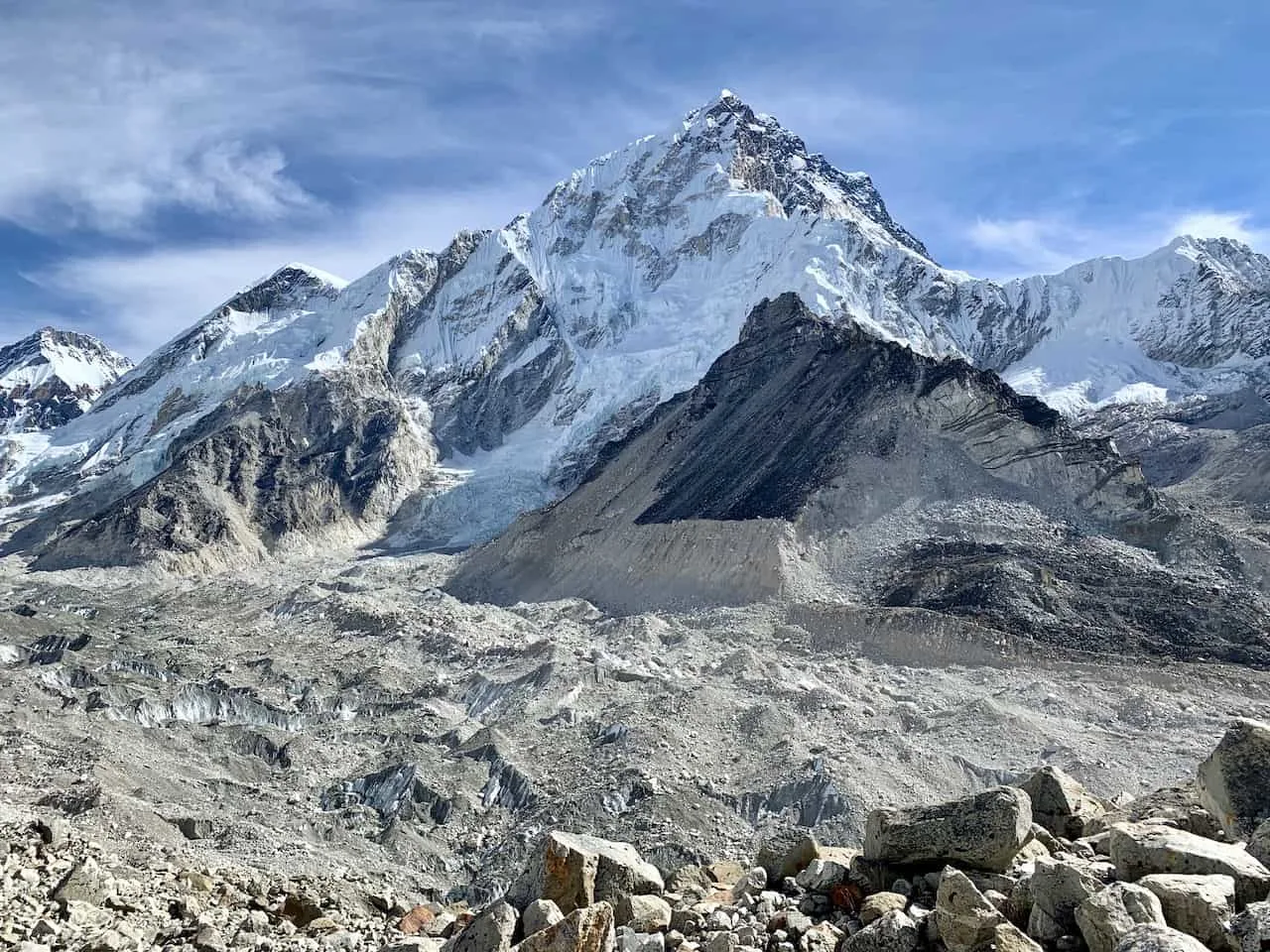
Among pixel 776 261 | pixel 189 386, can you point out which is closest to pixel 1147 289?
pixel 776 261

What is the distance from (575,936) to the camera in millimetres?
7441

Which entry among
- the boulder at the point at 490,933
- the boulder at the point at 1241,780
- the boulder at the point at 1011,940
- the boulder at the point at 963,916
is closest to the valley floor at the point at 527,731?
the boulder at the point at 490,933

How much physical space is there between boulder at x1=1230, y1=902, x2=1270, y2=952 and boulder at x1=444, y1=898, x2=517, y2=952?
482 centimetres

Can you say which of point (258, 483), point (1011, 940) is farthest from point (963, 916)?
point (258, 483)

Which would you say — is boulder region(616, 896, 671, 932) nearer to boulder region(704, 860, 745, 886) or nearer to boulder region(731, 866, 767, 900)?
boulder region(731, 866, 767, 900)

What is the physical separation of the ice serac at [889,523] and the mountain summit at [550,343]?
34.9 m

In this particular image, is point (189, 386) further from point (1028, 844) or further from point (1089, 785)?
point (1028, 844)

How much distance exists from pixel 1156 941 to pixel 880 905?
2.41 m

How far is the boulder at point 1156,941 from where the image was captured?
5.72 m

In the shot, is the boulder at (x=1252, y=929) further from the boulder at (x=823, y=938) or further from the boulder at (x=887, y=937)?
the boulder at (x=823, y=938)

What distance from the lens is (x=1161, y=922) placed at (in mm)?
6426

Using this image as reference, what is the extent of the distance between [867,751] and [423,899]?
482 inches

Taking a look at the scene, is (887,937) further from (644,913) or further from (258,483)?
(258,483)

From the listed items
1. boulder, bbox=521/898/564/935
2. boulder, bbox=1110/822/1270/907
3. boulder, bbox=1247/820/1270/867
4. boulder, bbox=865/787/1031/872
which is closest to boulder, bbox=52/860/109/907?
boulder, bbox=521/898/564/935
